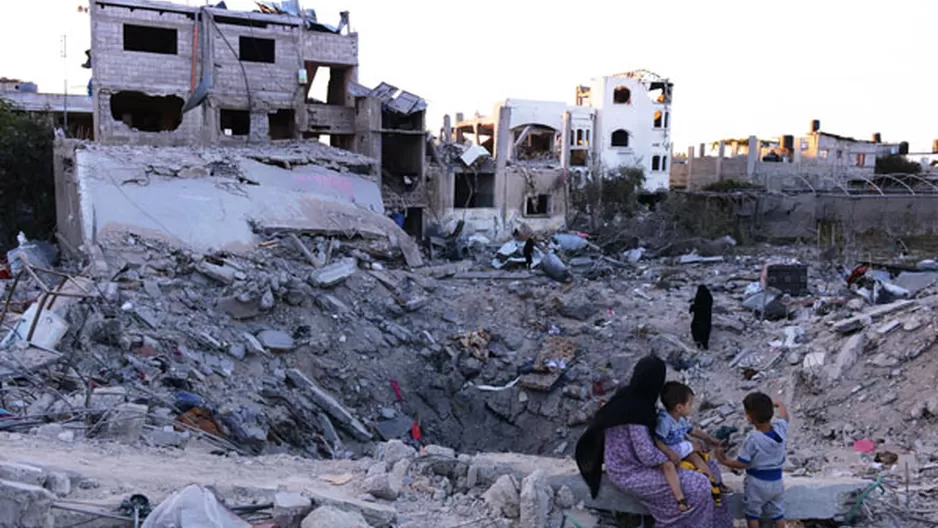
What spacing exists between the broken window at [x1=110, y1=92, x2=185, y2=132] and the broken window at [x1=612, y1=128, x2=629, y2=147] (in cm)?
1891

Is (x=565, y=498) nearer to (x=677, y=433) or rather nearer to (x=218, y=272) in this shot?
(x=677, y=433)

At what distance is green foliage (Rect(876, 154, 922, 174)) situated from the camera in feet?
130

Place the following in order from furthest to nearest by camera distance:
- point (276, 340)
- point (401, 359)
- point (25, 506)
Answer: point (401, 359) < point (276, 340) < point (25, 506)

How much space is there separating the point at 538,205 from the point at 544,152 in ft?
25.0

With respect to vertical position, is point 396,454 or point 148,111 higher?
point 148,111

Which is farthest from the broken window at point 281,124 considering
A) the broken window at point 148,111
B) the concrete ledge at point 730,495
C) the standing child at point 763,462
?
the standing child at point 763,462

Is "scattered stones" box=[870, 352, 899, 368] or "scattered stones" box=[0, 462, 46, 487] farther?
"scattered stones" box=[870, 352, 899, 368]

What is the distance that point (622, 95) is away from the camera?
111ft

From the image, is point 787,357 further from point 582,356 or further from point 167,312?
point 167,312

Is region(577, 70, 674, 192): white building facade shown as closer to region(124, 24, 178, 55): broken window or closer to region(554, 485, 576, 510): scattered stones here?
region(124, 24, 178, 55): broken window

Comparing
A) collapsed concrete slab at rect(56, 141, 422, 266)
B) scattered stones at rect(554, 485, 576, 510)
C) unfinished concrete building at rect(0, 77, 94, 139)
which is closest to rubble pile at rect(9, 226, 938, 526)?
scattered stones at rect(554, 485, 576, 510)

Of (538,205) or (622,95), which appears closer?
(538,205)

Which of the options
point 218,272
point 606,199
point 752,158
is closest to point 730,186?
point 752,158

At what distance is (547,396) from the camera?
11023mm
